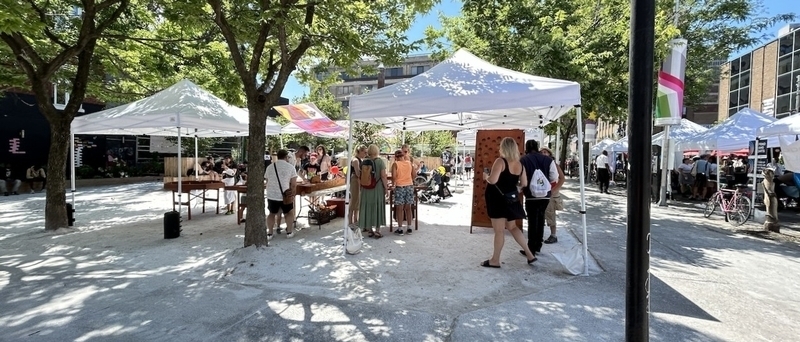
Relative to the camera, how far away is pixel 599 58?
1077 centimetres

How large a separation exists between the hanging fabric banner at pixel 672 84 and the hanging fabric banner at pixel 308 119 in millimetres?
9289

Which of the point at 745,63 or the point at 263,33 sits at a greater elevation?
the point at 745,63

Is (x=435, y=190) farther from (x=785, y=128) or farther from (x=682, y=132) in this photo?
(x=682, y=132)

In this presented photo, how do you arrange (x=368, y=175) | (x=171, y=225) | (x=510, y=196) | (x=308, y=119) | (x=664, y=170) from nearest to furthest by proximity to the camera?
1. (x=510, y=196)
2. (x=368, y=175)
3. (x=171, y=225)
4. (x=308, y=119)
5. (x=664, y=170)

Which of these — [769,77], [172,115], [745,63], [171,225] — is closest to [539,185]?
[171,225]

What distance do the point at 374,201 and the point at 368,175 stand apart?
1.58 ft

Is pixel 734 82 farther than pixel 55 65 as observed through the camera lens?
Yes

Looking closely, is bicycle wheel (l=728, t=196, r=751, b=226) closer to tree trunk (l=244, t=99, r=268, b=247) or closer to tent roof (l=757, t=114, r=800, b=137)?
tent roof (l=757, t=114, r=800, b=137)

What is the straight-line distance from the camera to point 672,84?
33.0ft

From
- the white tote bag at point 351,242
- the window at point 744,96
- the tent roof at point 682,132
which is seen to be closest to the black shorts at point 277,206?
the white tote bag at point 351,242

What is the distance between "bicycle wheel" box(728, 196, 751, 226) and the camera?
8.98 m

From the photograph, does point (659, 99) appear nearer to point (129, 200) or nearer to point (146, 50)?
point (146, 50)

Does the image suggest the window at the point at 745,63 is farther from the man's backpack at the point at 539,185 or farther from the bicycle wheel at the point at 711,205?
the man's backpack at the point at 539,185

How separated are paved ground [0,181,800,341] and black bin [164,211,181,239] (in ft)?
0.85
